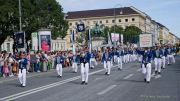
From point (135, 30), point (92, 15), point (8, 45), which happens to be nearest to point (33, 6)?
point (8, 45)

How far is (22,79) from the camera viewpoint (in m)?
20.7

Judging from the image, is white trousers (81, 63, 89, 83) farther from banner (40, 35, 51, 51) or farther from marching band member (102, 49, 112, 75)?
banner (40, 35, 51, 51)

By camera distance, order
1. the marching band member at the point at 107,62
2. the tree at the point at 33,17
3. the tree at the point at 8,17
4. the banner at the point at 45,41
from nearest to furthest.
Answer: the marching band member at the point at 107,62, the banner at the point at 45,41, the tree at the point at 8,17, the tree at the point at 33,17

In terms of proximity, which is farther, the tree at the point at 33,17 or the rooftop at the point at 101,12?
the rooftop at the point at 101,12

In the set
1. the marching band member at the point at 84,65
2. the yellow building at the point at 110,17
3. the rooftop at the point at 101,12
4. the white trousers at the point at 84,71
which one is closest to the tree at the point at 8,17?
the marching band member at the point at 84,65

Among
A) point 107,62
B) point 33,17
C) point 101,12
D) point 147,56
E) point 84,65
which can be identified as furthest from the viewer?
point 101,12

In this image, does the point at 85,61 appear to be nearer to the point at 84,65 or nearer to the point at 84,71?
the point at 84,65

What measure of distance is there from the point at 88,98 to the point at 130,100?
1.52 meters

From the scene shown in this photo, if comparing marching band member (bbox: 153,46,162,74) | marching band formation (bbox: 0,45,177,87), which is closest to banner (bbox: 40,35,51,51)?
marching band formation (bbox: 0,45,177,87)

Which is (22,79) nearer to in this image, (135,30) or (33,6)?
(33,6)

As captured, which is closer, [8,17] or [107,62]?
[107,62]

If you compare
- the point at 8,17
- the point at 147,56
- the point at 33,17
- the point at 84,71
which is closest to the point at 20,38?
the point at 84,71

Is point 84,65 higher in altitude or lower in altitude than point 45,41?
lower

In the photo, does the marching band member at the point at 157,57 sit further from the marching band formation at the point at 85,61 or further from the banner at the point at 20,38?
the banner at the point at 20,38
